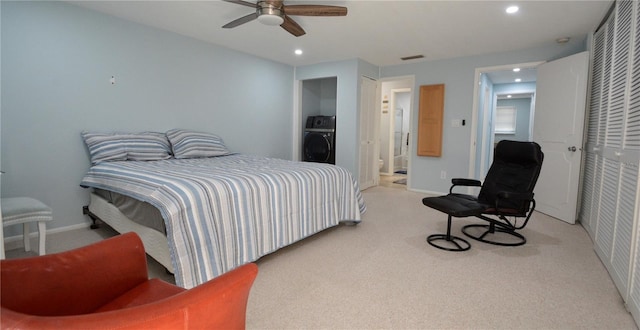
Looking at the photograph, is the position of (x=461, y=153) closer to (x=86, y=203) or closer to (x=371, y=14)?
Result: (x=371, y=14)

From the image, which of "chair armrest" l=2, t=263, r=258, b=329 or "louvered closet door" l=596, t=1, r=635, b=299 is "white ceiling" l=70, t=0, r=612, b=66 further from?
"chair armrest" l=2, t=263, r=258, b=329

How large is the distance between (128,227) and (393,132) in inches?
233

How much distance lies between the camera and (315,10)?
8.39ft

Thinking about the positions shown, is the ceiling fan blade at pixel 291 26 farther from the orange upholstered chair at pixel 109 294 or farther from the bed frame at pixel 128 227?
the orange upholstered chair at pixel 109 294

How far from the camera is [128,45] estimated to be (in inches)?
132

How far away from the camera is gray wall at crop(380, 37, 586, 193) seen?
4.59 metres

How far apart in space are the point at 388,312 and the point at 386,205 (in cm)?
262

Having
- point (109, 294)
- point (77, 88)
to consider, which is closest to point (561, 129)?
point (109, 294)

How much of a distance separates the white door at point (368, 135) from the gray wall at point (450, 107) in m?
0.57

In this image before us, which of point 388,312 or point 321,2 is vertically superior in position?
point 321,2

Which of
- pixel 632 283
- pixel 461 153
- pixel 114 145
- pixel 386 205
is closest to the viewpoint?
pixel 632 283

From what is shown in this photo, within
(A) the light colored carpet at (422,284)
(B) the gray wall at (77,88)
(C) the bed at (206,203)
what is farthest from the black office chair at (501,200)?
(B) the gray wall at (77,88)

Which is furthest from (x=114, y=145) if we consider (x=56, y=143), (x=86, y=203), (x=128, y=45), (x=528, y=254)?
(x=528, y=254)

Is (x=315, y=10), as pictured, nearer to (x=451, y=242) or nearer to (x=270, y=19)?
(x=270, y=19)
